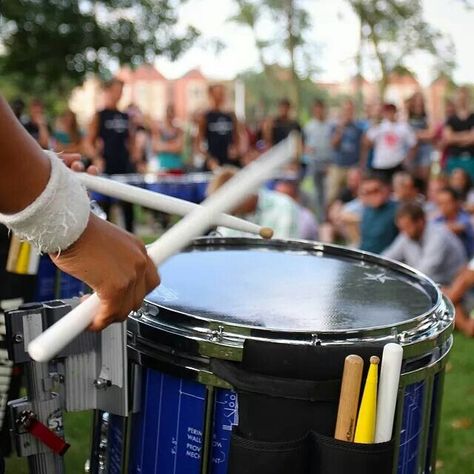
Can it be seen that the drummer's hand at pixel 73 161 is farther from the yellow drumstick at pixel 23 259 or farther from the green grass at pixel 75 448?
the green grass at pixel 75 448

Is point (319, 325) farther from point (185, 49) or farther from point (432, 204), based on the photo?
point (185, 49)

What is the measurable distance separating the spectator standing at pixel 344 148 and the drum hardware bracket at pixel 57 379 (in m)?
7.65

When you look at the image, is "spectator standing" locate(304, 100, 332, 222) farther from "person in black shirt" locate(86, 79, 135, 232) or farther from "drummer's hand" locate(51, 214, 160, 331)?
"drummer's hand" locate(51, 214, 160, 331)

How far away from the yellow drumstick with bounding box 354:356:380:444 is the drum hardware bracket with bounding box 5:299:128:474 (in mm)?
561

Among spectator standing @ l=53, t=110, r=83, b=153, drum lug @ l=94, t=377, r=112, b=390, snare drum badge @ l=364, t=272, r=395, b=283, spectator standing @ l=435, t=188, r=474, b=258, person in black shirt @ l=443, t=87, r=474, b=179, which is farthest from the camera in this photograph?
spectator standing @ l=53, t=110, r=83, b=153

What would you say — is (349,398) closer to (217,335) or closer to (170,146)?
(217,335)

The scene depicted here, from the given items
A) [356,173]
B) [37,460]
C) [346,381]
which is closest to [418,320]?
[346,381]

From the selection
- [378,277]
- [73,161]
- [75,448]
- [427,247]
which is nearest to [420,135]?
[427,247]

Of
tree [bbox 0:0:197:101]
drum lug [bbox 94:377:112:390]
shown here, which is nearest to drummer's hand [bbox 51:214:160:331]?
drum lug [bbox 94:377:112:390]

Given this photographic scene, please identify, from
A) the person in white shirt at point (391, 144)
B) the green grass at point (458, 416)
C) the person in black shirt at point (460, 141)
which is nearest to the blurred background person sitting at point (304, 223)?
the green grass at point (458, 416)

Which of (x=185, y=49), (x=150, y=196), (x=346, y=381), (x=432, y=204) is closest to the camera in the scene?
(x=346, y=381)

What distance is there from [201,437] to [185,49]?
1505 centimetres

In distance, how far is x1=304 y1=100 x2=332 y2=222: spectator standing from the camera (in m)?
9.58

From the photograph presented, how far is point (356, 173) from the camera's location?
7914mm
